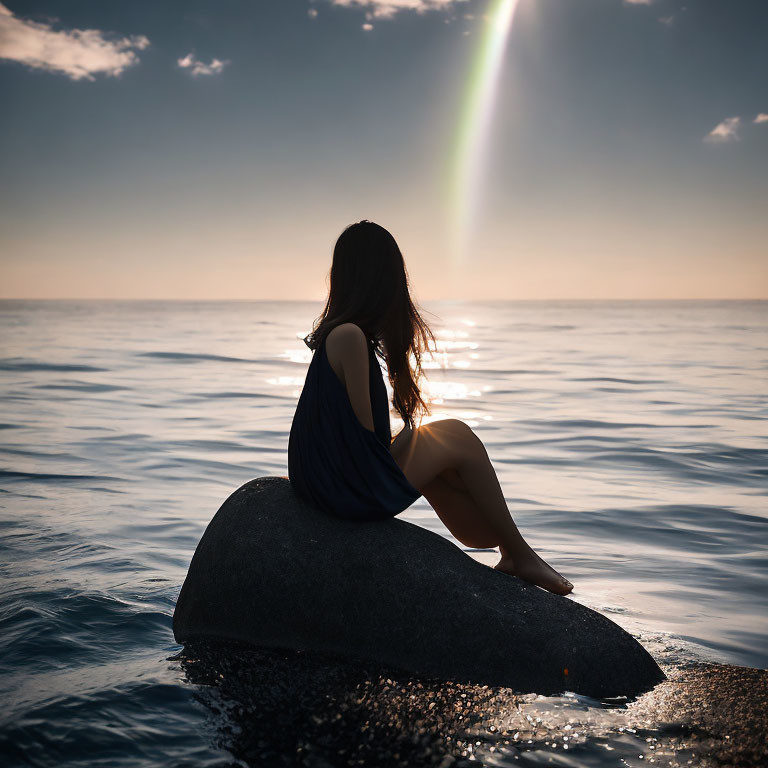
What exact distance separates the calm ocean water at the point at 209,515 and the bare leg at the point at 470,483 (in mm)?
855

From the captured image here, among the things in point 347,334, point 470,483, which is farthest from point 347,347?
point 470,483

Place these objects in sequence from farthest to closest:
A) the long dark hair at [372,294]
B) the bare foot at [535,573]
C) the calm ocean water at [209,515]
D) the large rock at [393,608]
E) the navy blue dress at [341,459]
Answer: the bare foot at [535,573], the long dark hair at [372,294], the navy blue dress at [341,459], the large rock at [393,608], the calm ocean water at [209,515]

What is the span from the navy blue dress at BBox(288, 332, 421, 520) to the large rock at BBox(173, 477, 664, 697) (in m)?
0.11

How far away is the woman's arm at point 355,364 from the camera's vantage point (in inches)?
153

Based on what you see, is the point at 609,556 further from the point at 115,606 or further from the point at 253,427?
the point at 253,427

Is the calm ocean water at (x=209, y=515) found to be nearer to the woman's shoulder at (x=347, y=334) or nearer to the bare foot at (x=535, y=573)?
the bare foot at (x=535, y=573)

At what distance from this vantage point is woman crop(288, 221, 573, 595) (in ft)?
12.8

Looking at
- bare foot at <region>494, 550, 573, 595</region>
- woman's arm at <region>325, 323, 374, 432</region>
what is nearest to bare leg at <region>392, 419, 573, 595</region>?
bare foot at <region>494, 550, 573, 595</region>

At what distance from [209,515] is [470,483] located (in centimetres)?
354

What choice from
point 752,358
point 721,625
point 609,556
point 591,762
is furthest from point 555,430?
point 752,358

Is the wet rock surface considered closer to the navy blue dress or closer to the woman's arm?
the navy blue dress

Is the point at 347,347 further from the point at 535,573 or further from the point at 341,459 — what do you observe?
the point at 535,573

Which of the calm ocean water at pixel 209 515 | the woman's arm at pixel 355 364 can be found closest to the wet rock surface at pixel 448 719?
the calm ocean water at pixel 209 515

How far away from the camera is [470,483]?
412 cm
